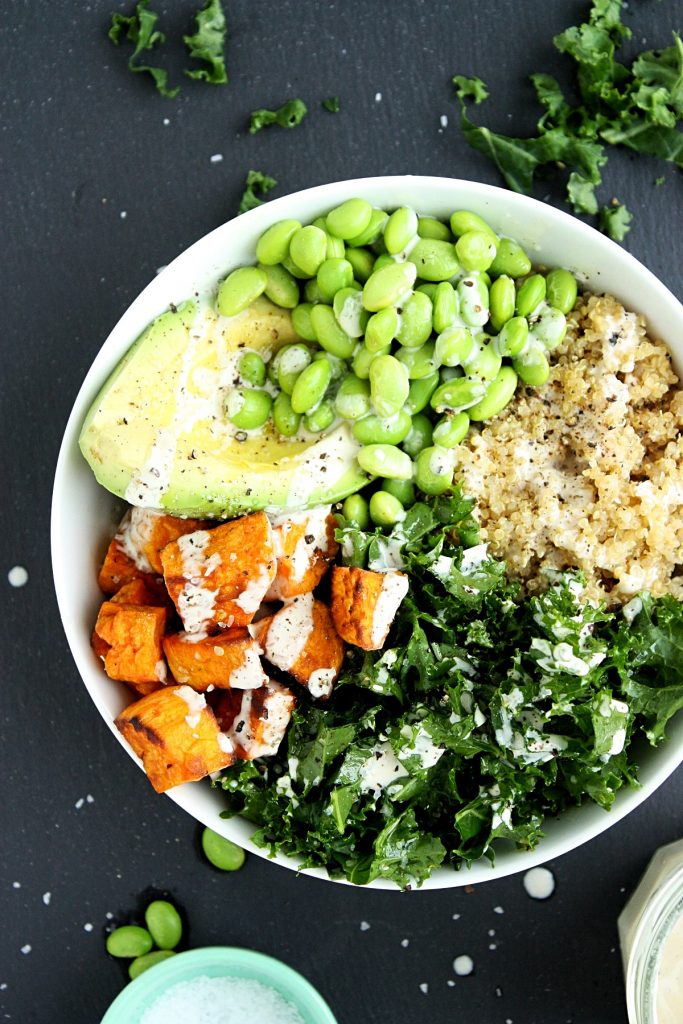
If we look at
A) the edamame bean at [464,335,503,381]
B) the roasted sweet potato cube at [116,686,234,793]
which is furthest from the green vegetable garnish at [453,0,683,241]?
the roasted sweet potato cube at [116,686,234,793]

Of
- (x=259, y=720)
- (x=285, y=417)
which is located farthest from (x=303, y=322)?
(x=259, y=720)

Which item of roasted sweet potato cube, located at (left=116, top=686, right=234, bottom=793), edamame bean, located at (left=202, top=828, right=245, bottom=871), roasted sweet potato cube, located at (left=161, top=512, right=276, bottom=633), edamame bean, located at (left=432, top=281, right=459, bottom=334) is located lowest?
edamame bean, located at (left=202, top=828, right=245, bottom=871)

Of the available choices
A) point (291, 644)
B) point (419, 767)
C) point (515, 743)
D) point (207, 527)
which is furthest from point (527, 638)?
point (207, 527)

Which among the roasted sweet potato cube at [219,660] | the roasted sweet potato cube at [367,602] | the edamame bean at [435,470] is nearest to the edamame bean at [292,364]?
the edamame bean at [435,470]

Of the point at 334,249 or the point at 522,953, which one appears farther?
the point at 522,953

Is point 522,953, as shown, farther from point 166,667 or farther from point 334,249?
point 334,249

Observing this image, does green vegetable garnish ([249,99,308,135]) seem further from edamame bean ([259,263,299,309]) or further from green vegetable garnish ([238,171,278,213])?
edamame bean ([259,263,299,309])

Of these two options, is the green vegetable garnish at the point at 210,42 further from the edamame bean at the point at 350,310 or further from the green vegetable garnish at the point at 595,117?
Result: the edamame bean at the point at 350,310
